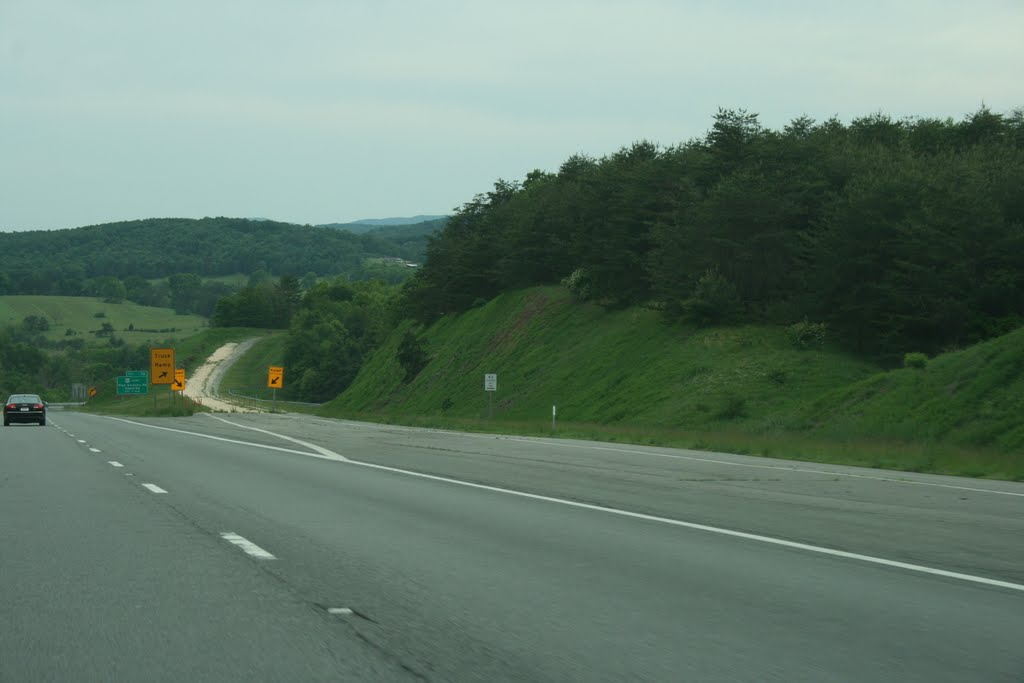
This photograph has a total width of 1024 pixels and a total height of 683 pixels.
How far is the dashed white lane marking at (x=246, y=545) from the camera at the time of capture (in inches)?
403

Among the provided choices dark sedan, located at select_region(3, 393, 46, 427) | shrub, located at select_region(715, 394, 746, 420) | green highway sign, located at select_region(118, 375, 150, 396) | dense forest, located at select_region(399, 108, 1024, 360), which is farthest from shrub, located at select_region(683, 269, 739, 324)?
green highway sign, located at select_region(118, 375, 150, 396)

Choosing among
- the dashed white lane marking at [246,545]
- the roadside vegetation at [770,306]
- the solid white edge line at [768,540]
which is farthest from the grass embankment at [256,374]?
the dashed white lane marking at [246,545]

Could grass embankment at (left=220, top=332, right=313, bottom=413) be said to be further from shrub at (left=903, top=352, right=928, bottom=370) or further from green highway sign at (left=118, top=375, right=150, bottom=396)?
shrub at (left=903, top=352, right=928, bottom=370)

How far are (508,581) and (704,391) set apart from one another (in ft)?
159

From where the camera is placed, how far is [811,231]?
6494 cm

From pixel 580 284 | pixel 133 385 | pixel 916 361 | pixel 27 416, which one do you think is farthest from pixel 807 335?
pixel 133 385

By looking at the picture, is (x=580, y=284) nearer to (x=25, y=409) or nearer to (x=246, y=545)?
(x=25, y=409)

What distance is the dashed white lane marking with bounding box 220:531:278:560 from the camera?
1023 cm

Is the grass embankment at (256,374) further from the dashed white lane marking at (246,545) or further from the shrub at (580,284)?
the dashed white lane marking at (246,545)

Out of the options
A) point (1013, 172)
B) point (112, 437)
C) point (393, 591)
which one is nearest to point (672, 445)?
point (112, 437)

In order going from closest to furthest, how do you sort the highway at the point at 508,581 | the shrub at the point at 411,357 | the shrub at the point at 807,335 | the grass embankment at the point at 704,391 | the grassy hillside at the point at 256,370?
the highway at the point at 508,581 → the grass embankment at the point at 704,391 → the shrub at the point at 807,335 → the shrub at the point at 411,357 → the grassy hillside at the point at 256,370

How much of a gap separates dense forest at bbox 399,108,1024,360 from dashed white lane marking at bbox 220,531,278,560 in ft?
152

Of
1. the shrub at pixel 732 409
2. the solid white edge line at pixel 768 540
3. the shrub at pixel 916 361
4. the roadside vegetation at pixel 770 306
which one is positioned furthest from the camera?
the shrub at pixel 732 409

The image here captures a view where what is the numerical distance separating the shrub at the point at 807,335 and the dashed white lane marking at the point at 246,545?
166ft
